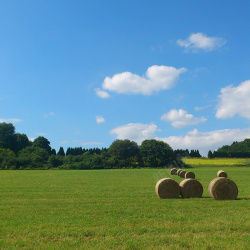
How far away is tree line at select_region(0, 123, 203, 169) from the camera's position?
79556 mm

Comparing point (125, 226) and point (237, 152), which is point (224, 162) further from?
point (125, 226)

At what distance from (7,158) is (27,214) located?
72.0 metres

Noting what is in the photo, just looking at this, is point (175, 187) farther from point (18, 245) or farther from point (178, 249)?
point (18, 245)

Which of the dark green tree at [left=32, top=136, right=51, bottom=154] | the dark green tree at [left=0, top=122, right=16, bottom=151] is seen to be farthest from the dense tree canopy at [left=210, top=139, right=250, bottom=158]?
the dark green tree at [left=0, top=122, right=16, bottom=151]

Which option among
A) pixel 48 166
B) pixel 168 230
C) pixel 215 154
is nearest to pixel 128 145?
pixel 48 166

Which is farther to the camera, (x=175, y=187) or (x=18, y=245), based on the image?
(x=175, y=187)

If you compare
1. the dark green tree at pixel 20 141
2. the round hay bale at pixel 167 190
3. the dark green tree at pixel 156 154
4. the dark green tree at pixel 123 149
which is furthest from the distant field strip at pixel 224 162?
the dark green tree at pixel 20 141

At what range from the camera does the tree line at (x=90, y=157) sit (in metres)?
79.6

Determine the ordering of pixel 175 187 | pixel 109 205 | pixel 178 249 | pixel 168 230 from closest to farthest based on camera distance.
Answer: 1. pixel 178 249
2. pixel 168 230
3. pixel 109 205
4. pixel 175 187

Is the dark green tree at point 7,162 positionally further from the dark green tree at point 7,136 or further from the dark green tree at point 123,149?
the dark green tree at point 123,149

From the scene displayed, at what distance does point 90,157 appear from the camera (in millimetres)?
95062

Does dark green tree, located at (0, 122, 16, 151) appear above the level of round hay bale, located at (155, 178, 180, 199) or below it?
above

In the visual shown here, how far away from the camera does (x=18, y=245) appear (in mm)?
7371

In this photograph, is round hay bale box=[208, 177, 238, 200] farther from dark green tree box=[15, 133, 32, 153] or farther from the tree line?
dark green tree box=[15, 133, 32, 153]
